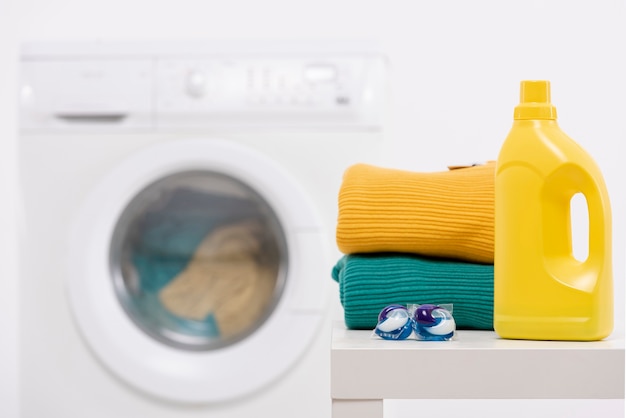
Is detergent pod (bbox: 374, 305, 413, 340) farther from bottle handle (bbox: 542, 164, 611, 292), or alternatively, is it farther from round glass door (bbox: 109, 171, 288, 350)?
round glass door (bbox: 109, 171, 288, 350)

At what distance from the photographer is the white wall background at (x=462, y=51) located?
1927 millimetres

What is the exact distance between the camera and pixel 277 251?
159 centimetres

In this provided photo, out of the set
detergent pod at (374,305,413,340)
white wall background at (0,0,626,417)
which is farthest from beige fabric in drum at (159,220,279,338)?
detergent pod at (374,305,413,340)

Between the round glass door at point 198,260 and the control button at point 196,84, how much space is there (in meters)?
0.15

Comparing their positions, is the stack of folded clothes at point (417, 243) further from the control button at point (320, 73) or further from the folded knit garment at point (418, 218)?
the control button at point (320, 73)

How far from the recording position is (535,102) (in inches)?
23.8

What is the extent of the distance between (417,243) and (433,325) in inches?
6.2

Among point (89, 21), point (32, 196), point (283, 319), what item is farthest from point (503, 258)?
point (89, 21)

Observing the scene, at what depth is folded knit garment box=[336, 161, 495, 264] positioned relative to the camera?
2.41ft

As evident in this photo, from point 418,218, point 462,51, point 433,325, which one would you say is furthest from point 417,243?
point 462,51

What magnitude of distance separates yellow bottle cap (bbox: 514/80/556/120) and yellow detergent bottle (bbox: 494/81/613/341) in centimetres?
1

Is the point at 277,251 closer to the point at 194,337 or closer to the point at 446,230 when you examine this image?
the point at 194,337

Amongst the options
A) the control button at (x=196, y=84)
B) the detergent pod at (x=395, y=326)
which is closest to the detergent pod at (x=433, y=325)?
the detergent pod at (x=395, y=326)

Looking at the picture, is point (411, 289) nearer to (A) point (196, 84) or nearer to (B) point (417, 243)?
(B) point (417, 243)
